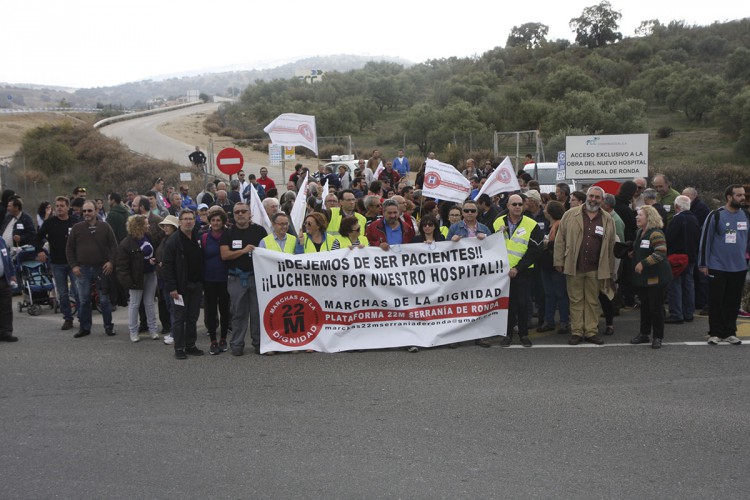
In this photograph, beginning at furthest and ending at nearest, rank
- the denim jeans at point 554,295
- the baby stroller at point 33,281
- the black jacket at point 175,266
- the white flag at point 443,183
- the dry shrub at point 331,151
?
the dry shrub at point 331,151
the baby stroller at point 33,281
the white flag at point 443,183
the denim jeans at point 554,295
the black jacket at point 175,266

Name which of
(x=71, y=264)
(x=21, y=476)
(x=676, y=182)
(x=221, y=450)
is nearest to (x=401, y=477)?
(x=221, y=450)

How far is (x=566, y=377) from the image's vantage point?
7.68 meters

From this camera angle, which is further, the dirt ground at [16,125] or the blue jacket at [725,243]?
the dirt ground at [16,125]

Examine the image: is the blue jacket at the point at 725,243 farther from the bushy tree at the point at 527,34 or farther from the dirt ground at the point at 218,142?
the bushy tree at the point at 527,34

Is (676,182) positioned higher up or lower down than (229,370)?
higher up

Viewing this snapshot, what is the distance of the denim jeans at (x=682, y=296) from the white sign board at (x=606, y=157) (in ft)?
18.4

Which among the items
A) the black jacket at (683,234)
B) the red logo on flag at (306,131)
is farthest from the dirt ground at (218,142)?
the black jacket at (683,234)

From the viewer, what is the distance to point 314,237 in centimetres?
946

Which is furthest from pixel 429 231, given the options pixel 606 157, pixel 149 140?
pixel 149 140

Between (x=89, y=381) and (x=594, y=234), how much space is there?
634 centimetres

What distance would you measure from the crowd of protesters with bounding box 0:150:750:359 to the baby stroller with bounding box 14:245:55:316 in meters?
1.40

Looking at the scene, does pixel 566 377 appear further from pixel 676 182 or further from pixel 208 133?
pixel 208 133

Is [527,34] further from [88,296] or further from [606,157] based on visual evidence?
[88,296]

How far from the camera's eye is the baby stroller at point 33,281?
12617 mm
